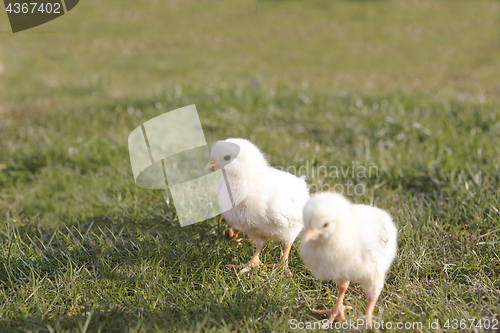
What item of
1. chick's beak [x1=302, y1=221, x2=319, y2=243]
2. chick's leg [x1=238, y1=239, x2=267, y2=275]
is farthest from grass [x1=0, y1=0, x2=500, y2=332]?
chick's beak [x1=302, y1=221, x2=319, y2=243]

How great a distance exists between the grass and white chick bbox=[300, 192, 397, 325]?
328 millimetres

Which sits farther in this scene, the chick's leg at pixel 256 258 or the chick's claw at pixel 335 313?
the chick's leg at pixel 256 258

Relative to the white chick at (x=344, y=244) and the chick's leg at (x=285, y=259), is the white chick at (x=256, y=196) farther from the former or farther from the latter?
the white chick at (x=344, y=244)

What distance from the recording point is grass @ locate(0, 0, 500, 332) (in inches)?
111

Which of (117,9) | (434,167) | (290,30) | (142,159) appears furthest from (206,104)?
(117,9)

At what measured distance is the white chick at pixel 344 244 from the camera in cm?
232

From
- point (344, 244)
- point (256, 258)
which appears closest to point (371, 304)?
point (344, 244)

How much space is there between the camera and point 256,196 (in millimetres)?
2994

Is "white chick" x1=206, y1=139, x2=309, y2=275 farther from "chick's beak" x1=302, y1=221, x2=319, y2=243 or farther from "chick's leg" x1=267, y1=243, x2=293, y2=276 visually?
"chick's beak" x1=302, y1=221, x2=319, y2=243

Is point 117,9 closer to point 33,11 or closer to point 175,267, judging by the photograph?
point 33,11

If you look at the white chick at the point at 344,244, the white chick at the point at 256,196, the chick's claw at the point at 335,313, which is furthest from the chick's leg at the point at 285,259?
the white chick at the point at 344,244

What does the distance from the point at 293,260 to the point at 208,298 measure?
2.64 ft

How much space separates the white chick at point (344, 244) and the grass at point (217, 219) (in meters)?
0.33

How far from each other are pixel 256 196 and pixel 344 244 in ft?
2.63
